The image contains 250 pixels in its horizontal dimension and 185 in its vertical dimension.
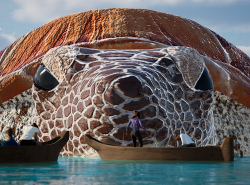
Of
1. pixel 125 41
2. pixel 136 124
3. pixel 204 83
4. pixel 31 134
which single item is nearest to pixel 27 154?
pixel 31 134

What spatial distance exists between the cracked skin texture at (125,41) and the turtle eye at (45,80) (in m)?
1.22

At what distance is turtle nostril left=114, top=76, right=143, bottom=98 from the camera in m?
4.61

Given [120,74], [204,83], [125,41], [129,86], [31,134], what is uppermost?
[125,41]

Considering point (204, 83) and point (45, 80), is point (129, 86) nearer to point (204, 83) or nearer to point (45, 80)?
point (45, 80)

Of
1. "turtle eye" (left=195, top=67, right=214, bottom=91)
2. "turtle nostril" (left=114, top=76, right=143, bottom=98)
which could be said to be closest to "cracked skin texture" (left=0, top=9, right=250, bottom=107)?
"turtle eye" (left=195, top=67, right=214, bottom=91)

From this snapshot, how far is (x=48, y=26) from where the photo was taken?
8625mm

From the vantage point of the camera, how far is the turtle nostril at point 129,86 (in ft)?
15.1

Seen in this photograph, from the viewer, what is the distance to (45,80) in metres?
6.02

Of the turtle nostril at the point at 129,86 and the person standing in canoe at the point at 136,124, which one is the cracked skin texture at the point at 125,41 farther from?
the person standing in canoe at the point at 136,124

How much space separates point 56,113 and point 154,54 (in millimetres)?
2190

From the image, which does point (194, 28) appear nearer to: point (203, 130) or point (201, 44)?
point (201, 44)

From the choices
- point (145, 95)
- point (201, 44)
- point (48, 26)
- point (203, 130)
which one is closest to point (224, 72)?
point (201, 44)

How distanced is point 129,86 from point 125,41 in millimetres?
3215

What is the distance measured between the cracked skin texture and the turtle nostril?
3042 millimetres
